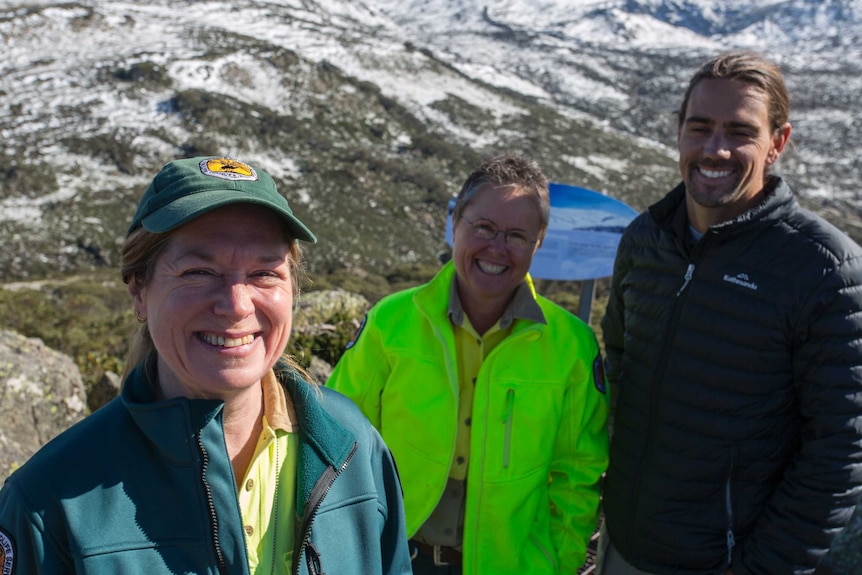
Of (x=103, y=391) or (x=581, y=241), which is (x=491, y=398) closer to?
(x=581, y=241)

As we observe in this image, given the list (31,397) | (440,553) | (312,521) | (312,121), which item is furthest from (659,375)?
(312,121)

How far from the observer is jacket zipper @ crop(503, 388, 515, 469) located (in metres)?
2.56

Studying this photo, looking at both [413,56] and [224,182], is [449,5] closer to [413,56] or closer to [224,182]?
[413,56]

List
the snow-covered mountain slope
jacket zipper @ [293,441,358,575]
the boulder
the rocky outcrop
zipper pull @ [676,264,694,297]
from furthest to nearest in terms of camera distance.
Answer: the snow-covered mountain slope
the boulder
the rocky outcrop
zipper pull @ [676,264,694,297]
jacket zipper @ [293,441,358,575]

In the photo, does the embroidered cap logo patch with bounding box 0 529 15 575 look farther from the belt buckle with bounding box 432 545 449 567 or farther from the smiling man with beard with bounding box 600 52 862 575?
the smiling man with beard with bounding box 600 52 862 575

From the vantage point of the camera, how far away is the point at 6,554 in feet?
4.77

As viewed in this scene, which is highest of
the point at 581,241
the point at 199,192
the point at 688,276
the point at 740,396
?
the point at 199,192

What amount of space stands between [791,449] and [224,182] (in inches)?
86.2

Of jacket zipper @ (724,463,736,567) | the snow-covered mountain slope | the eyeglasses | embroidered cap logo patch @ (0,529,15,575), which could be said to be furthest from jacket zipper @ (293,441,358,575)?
the snow-covered mountain slope

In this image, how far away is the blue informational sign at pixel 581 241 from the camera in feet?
13.9

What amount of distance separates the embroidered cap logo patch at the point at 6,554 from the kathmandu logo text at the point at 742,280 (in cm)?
233

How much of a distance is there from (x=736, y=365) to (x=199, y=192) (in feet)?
6.33

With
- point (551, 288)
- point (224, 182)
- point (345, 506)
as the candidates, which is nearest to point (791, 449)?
point (345, 506)

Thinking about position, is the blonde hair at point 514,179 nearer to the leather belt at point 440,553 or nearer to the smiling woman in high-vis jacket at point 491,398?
the smiling woman in high-vis jacket at point 491,398
